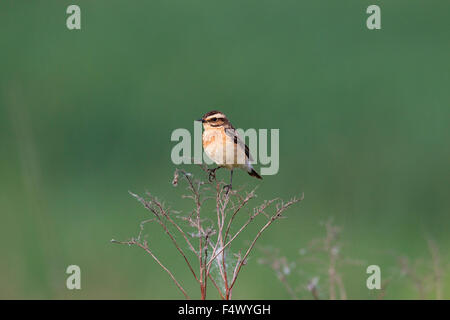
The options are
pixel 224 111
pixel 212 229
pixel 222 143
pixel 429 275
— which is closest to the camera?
pixel 212 229

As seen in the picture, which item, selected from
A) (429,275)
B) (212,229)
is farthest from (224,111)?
(212,229)

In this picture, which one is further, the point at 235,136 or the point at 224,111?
the point at 224,111

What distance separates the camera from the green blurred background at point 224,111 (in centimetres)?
683

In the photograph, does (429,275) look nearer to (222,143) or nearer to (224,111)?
(222,143)

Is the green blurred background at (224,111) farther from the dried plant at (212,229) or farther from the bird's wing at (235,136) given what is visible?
the dried plant at (212,229)

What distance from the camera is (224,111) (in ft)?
26.6

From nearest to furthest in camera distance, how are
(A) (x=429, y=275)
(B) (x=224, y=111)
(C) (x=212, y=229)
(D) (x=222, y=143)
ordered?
1. (C) (x=212, y=229)
2. (D) (x=222, y=143)
3. (A) (x=429, y=275)
4. (B) (x=224, y=111)

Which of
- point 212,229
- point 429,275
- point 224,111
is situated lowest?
point 429,275

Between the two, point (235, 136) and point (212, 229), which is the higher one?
point (235, 136)

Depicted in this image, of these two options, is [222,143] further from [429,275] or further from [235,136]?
[429,275]

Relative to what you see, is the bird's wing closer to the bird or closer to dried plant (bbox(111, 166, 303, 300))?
the bird

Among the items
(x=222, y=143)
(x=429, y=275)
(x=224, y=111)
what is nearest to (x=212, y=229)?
(x=222, y=143)

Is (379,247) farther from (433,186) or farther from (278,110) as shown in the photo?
(278,110)
